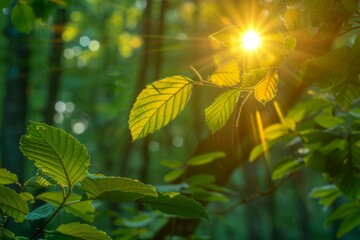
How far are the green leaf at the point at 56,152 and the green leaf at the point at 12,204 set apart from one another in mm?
80

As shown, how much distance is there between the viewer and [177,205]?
871 millimetres

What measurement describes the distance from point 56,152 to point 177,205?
266 mm

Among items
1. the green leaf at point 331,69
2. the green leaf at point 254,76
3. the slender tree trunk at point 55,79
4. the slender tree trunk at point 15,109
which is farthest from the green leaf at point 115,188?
the slender tree trunk at point 15,109

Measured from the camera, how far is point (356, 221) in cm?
194

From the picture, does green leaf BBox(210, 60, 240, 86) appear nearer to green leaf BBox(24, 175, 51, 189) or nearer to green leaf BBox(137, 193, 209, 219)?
green leaf BBox(137, 193, 209, 219)

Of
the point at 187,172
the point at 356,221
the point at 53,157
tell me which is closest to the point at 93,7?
the point at 187,172

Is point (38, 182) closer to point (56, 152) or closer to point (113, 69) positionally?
point (56, 152)

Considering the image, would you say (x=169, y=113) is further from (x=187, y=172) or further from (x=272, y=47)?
(x=187, y=172)

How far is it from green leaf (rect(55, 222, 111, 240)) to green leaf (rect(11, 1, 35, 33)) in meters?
1.16

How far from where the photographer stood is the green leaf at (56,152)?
0.80 m

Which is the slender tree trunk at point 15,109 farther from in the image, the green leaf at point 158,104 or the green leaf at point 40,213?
the green leaf at point 158,104

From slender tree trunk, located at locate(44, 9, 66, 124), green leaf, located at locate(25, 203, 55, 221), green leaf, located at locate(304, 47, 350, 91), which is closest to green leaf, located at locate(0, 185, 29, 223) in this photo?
green leaf, located at locate(25, 203, 55, 221)

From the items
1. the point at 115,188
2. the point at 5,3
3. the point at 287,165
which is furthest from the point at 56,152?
the point at 287,165

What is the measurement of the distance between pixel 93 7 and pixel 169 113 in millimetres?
10515
